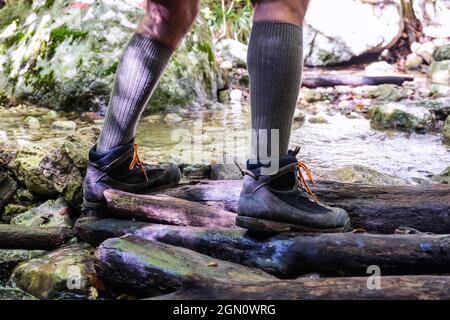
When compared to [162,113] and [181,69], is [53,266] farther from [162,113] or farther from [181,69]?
[181,69]

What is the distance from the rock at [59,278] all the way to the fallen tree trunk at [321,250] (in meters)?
0.29

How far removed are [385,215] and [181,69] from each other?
5439mm

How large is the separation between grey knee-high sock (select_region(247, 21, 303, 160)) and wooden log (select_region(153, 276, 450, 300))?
61 cm

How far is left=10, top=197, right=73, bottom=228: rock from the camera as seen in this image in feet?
8.39

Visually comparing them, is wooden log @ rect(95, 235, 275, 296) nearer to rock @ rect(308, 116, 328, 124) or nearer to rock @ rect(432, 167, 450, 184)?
rock @ rect(432, 167, 450, 184)

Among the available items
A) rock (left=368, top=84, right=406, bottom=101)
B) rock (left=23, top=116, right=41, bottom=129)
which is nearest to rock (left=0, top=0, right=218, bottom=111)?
rock (left=23, top=116, right=41, bottom=129)

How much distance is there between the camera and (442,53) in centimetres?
1312

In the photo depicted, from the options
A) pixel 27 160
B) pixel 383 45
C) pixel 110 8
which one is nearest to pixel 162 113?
pixel 110 8

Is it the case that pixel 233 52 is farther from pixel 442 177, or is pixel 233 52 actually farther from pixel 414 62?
pixel 442 177

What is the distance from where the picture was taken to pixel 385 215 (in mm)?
2111

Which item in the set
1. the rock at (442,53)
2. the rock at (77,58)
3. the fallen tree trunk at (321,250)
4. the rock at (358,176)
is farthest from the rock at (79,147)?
the rock at (442,53)

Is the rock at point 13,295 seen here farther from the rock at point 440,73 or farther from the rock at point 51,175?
the rock at point 440,73

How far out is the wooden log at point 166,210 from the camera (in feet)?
6.73

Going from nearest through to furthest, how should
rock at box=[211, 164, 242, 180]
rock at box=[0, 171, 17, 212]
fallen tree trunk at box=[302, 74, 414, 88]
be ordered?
rock at box=[0, 171, 17, 212] → rock at box=[211, 164, 242, 180] → fallen tree trunk at box=[302, 74, 414, 88]
